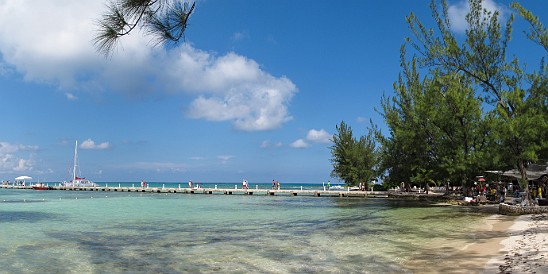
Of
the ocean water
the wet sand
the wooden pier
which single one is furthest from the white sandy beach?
the wooden pier

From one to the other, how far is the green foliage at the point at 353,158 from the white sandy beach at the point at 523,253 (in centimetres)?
4074

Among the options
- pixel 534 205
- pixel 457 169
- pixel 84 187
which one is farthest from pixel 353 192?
pixel 84 187

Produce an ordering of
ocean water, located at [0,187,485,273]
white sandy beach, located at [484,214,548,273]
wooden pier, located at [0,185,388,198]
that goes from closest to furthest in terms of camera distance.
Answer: white sandy beach, located at [484,214,548,273] → ocean water, located at [0,187,485,273] → wooden pier, located at [0,185,388,198]

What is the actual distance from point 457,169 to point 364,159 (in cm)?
2601

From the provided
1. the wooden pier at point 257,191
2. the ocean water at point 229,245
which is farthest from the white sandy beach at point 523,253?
the wooden pier at point 257,191

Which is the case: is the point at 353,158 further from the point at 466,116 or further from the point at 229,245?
the point at 229,245

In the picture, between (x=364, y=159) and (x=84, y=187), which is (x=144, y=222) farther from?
(x=84, y=187)

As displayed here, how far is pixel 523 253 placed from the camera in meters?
12.2

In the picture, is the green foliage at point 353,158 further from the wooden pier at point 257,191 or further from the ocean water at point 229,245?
the ocean water at point 229,245

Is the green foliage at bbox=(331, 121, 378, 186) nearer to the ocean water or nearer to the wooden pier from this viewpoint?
the wooden pier

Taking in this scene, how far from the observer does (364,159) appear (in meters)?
59.2

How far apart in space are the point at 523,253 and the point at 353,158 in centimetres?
4699

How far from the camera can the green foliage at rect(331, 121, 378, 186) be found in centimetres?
5888

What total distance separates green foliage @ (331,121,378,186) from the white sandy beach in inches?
1604
